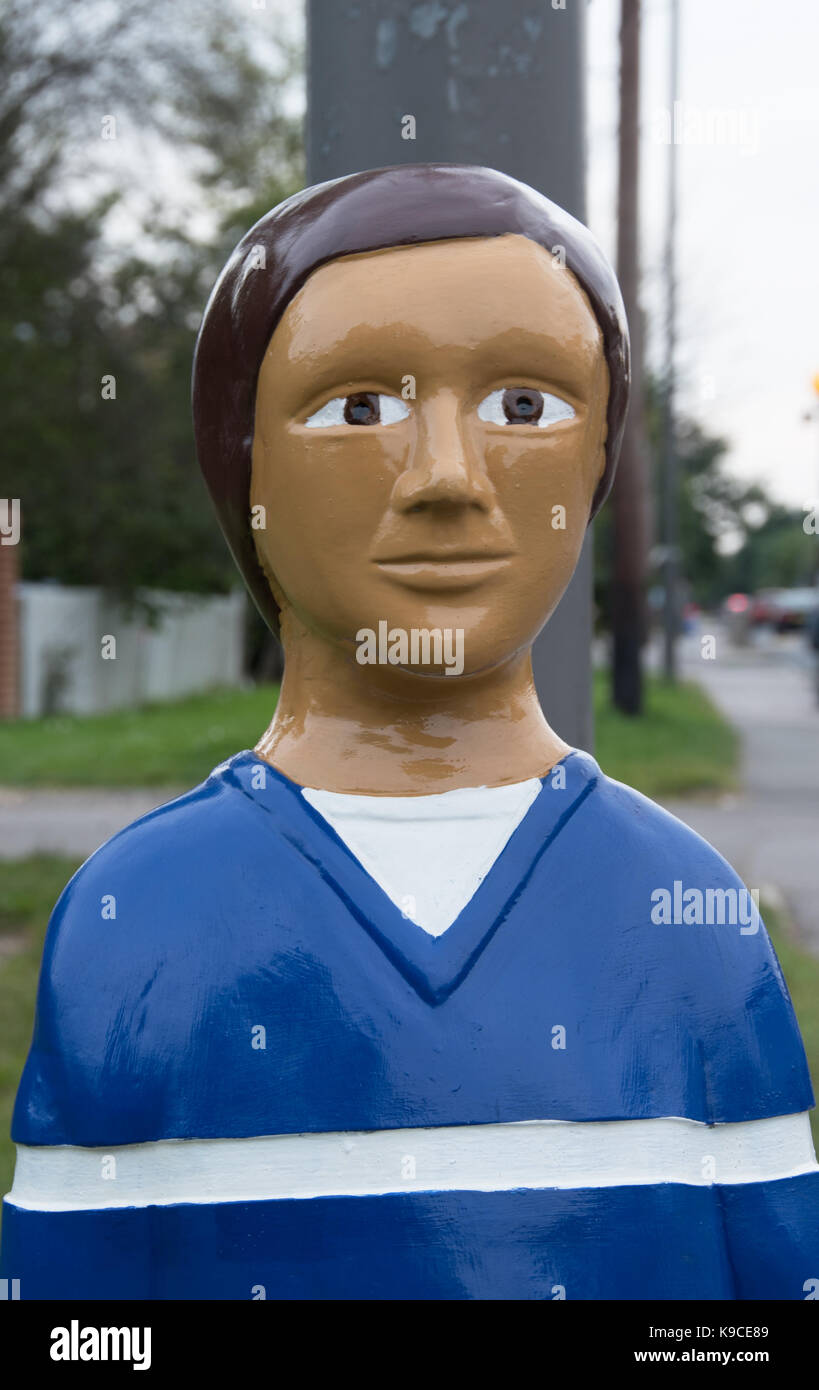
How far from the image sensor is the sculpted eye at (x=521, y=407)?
1688 mm

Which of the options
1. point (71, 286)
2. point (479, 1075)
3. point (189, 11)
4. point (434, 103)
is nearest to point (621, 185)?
point (71, 286)

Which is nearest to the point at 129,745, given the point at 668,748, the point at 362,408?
the point at 668,748

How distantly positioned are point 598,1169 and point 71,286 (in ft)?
35.1

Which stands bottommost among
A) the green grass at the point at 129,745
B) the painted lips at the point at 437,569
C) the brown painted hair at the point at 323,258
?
the green grass at the point at 129,745

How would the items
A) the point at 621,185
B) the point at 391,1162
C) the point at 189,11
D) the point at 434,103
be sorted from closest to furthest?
the point at 391,1162
the point at 434,103
the point at 189,11
the point at 621,185

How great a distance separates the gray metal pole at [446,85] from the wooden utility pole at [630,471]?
994 cm

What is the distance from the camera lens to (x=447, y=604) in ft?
5.52

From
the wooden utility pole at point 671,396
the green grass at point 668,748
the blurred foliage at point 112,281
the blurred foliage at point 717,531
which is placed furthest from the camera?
the blurred foliage at point 717,531

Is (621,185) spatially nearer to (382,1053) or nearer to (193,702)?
(193,702)

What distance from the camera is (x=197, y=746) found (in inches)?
503

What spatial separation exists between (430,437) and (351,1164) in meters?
0.76

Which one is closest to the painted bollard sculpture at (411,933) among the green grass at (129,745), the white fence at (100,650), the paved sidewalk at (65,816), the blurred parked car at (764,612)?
the paved sidewalk at (65,816)

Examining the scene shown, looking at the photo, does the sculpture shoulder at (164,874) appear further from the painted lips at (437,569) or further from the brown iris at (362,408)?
the brown iris at (362,408)

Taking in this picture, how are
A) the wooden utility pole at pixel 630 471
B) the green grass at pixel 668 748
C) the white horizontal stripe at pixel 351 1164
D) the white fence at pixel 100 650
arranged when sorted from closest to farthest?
the white horizontal stripe at pixel 351 1164, the green grass at pixel 668 748, the wooden utility pole at pixel 630 471, the white fence at pixel 100 650
